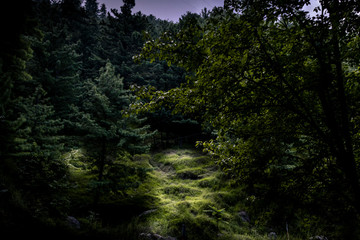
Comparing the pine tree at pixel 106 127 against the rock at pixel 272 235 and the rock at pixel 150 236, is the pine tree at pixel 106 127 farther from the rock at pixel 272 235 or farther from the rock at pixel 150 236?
the rock at pixel 272 235

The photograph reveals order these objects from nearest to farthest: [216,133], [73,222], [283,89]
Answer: [283,89], [216,133], [73,222]

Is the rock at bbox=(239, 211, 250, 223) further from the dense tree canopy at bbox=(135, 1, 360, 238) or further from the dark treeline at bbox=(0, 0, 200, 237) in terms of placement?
the dense tree canopy at bbox=(135, 1, 360, 238)

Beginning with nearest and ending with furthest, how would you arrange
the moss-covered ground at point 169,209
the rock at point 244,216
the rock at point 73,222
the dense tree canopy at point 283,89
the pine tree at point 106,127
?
1. the dense tree canopy at point 283,89
2. the rock at point 73,222
3. the moss-covered ground at point 169,209
4. the pine tree at point 106,127
5. the rock at point 244,216

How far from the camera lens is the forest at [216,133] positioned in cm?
221

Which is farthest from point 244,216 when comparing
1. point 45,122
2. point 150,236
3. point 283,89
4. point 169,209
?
point 45,122

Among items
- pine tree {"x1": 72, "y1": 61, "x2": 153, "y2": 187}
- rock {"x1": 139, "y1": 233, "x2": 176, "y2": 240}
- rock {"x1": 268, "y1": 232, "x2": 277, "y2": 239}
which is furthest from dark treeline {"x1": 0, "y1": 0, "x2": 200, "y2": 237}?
rock {"x1": 268, "y1": 232, "x2": 277, "y2": 239}

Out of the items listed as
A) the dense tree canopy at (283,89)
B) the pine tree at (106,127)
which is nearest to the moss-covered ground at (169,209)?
the pine tree at (106,127)

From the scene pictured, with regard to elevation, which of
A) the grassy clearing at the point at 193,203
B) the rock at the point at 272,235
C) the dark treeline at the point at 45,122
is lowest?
the rock at the point at 272,235

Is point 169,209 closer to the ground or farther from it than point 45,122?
closer to the ground

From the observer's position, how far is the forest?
2213 mm

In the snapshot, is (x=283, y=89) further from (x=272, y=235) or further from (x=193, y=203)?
(x=193, y=203)

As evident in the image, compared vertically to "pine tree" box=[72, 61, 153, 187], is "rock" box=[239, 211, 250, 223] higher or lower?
lower

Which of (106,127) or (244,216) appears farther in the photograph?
(244,216)

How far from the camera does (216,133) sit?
240 inches
